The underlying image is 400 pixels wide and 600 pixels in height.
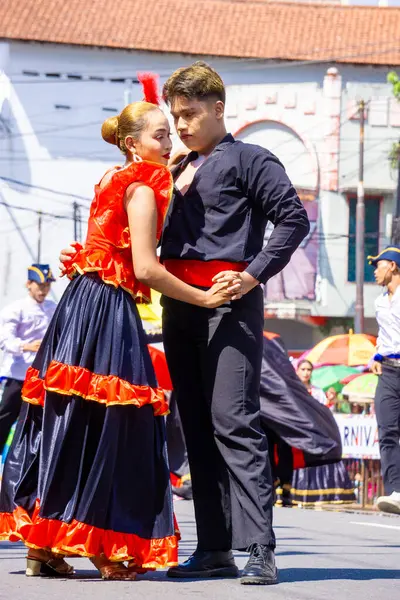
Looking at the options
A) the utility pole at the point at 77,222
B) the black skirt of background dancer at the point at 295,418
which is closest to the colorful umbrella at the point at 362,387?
the black skirt of background dancer at the point at 295,418

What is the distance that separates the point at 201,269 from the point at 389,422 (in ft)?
19.1

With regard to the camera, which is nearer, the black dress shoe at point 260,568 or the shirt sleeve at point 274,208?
the black dress shoe at point 260,568

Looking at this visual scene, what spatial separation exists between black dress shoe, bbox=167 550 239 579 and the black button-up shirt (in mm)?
1110

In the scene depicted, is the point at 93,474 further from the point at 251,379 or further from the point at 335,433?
the point at 335,433

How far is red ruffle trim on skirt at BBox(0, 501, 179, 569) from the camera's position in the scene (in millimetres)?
5328

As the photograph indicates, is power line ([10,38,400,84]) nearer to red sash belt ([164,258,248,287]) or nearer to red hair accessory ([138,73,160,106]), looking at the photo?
red hair accessory ([138,73,160,106])

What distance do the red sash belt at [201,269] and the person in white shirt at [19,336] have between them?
20.4ft

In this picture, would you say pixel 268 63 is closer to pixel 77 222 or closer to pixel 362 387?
pixel 77 222

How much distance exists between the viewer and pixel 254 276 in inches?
214

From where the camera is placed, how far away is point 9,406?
38.9ft

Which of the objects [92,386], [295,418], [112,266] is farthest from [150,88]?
[295,418]

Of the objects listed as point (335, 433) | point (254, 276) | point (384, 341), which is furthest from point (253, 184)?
point (335, 433)

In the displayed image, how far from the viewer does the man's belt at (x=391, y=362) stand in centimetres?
Answer: 1112

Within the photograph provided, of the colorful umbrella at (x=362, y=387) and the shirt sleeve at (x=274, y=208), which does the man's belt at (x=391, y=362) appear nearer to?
the colorful umbrella at (x=362, y=387)
